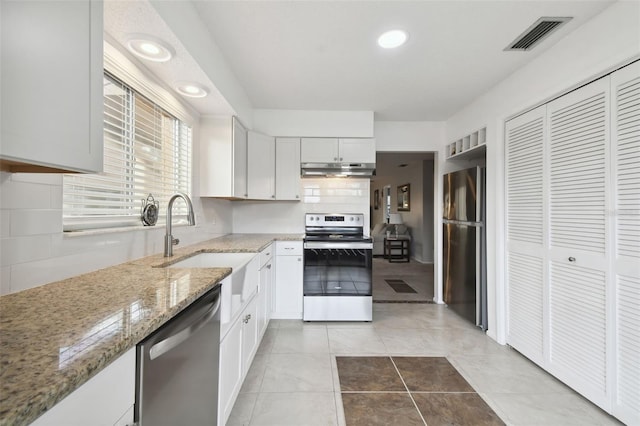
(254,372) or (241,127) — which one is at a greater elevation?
(241,127)

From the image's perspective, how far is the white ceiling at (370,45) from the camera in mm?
1621

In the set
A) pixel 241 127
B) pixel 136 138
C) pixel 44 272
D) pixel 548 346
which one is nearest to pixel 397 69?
pixel 241 127

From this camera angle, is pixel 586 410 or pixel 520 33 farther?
pixel 520 33

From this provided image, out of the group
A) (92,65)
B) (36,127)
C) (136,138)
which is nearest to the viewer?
(36,127)

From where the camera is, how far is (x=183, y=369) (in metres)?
0.95

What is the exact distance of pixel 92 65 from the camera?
0.84 m

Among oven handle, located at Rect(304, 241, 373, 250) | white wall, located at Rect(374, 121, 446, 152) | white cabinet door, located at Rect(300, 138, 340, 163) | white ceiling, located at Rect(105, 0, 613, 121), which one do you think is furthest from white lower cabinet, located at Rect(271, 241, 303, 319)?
white wall, located at Rect(374, 121, 446, 152)

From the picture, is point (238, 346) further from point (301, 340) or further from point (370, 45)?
point (370, 45)

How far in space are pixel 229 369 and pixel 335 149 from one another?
8.29 ft

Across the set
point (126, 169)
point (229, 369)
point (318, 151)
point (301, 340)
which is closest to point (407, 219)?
point (318, 151)

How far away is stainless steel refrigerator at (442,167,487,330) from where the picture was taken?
2.75 metres

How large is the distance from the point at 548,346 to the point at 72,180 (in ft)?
10.2

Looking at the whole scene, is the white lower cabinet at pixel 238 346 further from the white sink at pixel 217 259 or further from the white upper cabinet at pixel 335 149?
the white upper cabinet at pixel 335 149

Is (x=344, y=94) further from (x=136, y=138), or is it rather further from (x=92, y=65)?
(x=92, y=65)
